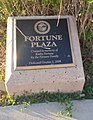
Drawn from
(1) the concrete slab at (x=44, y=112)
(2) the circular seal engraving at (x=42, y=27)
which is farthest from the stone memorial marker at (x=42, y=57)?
(1) the concrete slab at (x=44, y=112)

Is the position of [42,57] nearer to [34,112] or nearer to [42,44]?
[42,44]

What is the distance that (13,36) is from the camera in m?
2.40

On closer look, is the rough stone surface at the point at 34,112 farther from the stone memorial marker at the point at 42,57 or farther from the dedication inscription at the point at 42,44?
the dedication inscription at the point at 42,44

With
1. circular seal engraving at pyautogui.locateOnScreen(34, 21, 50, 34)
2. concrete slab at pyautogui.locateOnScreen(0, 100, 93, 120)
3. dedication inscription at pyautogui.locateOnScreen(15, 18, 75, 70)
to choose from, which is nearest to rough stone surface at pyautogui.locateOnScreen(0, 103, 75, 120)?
concrete slab at pyautogui.locateOnScreen(0, 100, 93, 120)

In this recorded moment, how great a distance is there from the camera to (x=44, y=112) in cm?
228

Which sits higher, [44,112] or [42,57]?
[42,57]

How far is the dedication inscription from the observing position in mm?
2266

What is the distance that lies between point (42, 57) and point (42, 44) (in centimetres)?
15

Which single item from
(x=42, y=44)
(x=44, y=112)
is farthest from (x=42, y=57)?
(x=44, y=112)

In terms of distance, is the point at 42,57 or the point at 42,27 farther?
the point at 42,27

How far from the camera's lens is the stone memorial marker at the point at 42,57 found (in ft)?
7.35

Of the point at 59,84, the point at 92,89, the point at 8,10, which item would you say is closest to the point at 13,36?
the point at 8,10

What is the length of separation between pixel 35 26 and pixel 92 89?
0.95 m

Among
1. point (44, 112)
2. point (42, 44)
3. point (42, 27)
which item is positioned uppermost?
point (42, 27)
